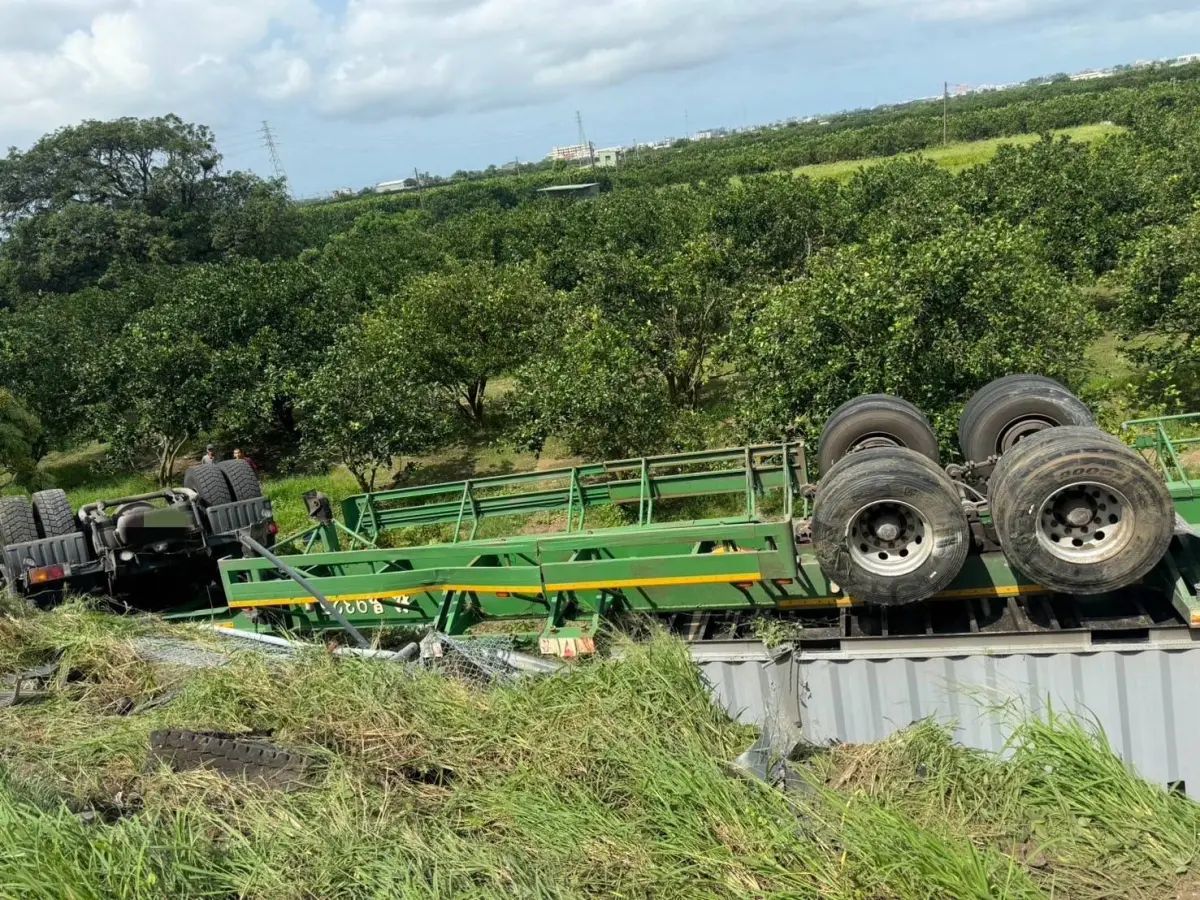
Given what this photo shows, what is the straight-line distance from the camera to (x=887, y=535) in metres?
4.56

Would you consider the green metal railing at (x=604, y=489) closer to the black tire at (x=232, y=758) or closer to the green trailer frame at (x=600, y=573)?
the green trailer frame at (x=600, y=573)

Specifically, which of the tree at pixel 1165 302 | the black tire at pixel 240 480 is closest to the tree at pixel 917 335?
the tree at pixel 1165 302

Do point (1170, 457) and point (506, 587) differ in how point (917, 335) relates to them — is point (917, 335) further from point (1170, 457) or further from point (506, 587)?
point (506, 587)

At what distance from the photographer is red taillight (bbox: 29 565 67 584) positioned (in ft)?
23.0

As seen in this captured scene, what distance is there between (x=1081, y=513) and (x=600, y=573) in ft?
8.54

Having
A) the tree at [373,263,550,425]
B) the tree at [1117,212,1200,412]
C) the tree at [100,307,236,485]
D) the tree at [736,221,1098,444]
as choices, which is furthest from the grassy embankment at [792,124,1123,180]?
the tree at [736,221,1098,444]

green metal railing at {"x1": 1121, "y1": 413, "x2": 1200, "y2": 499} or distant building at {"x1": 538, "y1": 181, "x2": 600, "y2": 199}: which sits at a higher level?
distant building at {"x1": 538, "y1": 181, "x2": 600, "y2": 199}

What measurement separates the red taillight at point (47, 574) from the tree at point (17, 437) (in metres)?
7.44

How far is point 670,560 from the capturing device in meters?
4.99

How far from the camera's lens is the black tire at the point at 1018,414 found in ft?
18.7

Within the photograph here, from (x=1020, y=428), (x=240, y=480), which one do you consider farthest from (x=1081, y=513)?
(x=240, y=480)

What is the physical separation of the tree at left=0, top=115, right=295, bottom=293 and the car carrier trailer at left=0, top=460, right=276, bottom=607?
4324cm

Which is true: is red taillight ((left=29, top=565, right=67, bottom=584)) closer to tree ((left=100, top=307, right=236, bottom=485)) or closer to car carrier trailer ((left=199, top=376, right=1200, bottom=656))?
car carrier trailer ((left=199, top=376, right=1200, bottom=656))

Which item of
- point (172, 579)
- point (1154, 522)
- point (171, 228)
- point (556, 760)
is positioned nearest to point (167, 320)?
point (172, 579)
